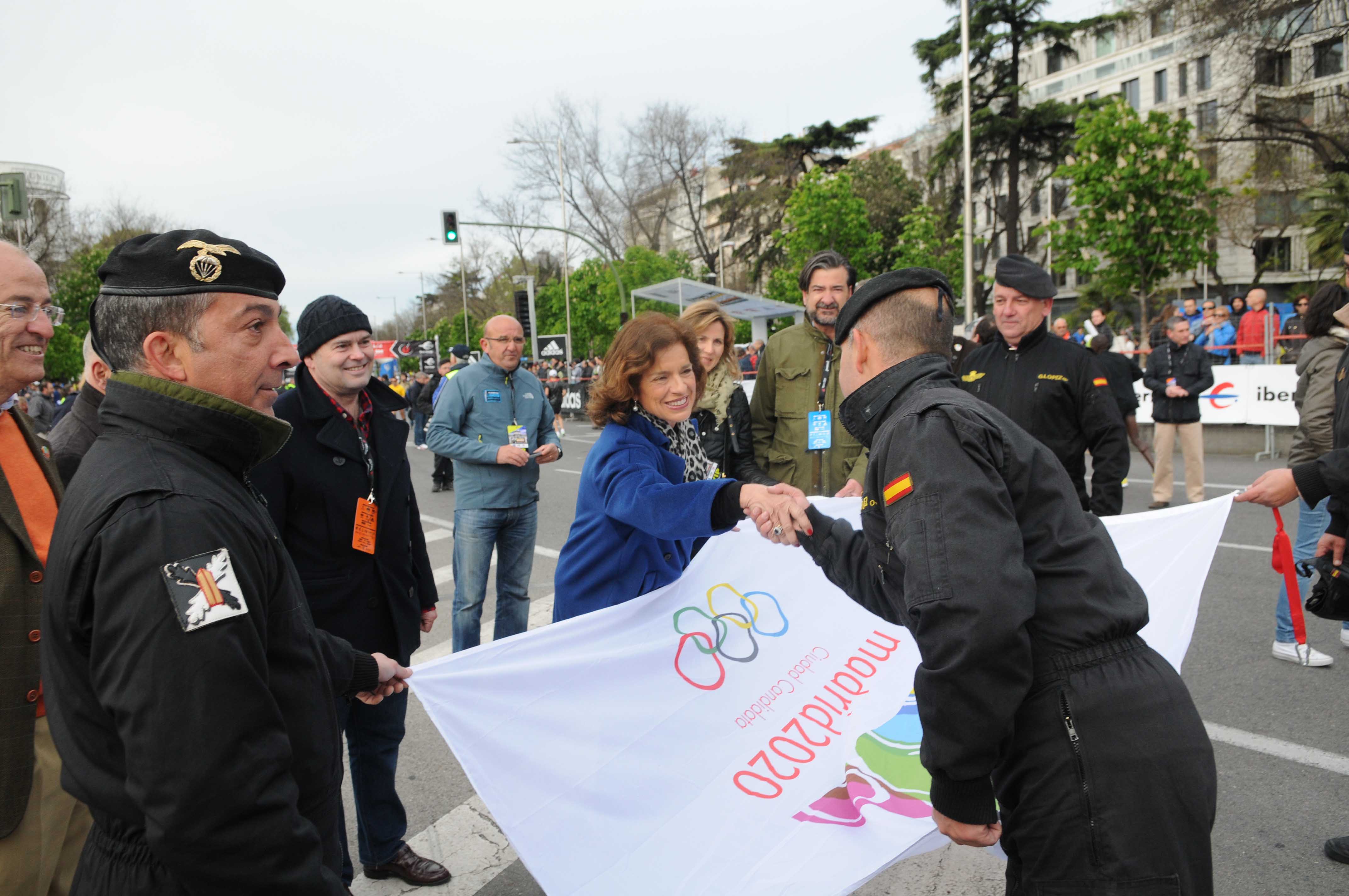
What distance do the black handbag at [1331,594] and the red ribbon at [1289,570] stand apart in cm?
6

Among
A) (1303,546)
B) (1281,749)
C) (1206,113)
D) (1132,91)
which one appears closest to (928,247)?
(1206,113)

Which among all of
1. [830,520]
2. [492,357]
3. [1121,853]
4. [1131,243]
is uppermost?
[1131,243]

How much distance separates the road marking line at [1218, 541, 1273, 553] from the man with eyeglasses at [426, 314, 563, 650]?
5.66 m

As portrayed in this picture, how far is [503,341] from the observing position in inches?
226

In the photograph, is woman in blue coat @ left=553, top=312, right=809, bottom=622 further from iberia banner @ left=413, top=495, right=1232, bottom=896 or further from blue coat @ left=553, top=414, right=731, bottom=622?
iberia banner @ left=413, top=495, right=1232, bottom=896

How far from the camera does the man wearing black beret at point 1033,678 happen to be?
1614 mm

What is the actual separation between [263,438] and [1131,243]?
2896 centimetres

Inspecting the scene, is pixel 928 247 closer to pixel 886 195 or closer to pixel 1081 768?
pixel 886 195

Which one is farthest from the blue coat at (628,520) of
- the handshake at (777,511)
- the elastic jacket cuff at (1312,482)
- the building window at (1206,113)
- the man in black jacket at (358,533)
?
the building window at (1206,113)

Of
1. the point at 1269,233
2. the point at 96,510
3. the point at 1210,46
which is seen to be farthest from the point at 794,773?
the point at 1269,233

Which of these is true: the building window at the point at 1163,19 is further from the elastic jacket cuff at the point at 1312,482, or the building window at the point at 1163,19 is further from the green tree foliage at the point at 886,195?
the elastic jacket cuff at the point at 1312,482

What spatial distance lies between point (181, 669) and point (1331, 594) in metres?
3.69

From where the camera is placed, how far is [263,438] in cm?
166

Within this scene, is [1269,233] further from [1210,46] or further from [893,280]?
[893,280]
